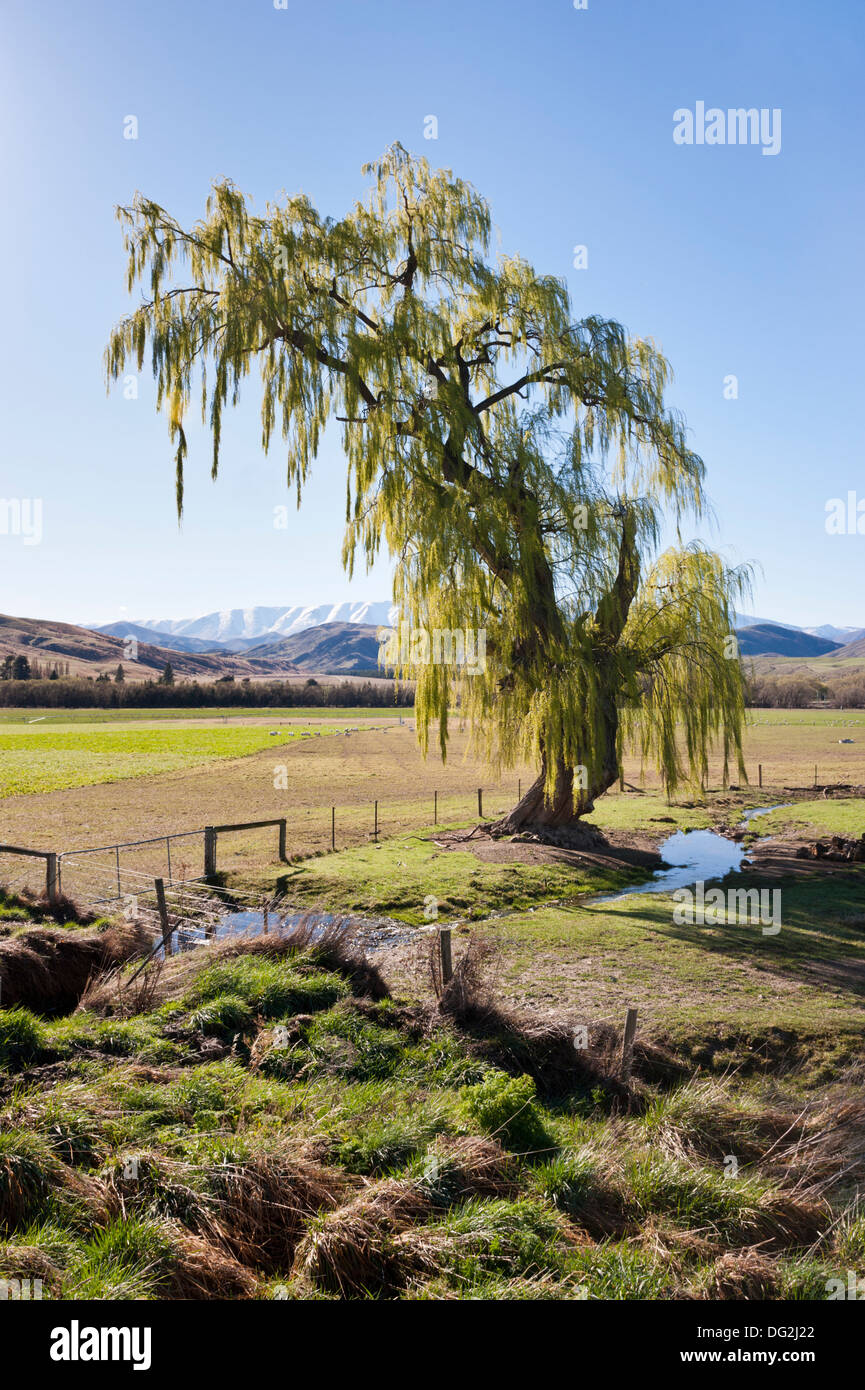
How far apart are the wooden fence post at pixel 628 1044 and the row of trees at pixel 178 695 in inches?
4827

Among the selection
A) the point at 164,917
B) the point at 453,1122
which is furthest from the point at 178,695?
the point at 453,1122

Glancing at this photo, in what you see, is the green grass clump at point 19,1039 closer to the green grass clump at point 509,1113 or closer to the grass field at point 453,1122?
the grass field at point 453,1122

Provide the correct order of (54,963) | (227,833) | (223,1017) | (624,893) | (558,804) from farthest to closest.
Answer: (227,833)
(558,804)
(624,893)
(54,963)
(223,1017)

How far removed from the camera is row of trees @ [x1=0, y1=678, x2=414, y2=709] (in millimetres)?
138125

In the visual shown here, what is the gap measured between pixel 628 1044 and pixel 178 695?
145 meters

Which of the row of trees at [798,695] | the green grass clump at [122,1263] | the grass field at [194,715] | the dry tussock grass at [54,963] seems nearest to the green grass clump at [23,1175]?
the green grass clump at [122,1263]

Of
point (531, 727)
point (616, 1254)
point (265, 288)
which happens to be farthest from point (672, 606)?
point (616, 1254)

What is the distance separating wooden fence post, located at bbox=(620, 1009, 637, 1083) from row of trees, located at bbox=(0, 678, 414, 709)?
123m

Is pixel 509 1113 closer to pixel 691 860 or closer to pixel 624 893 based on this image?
pixel 624 893

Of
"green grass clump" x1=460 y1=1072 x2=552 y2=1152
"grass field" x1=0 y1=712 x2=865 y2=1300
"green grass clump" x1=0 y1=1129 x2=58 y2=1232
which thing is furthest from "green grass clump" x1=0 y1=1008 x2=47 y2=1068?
"green grass clump" x1=460 y1=1072 x2=552 y2=1152

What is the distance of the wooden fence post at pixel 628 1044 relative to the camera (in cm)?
862

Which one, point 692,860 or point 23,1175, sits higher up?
point 23,1175

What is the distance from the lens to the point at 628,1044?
28.5 ft
